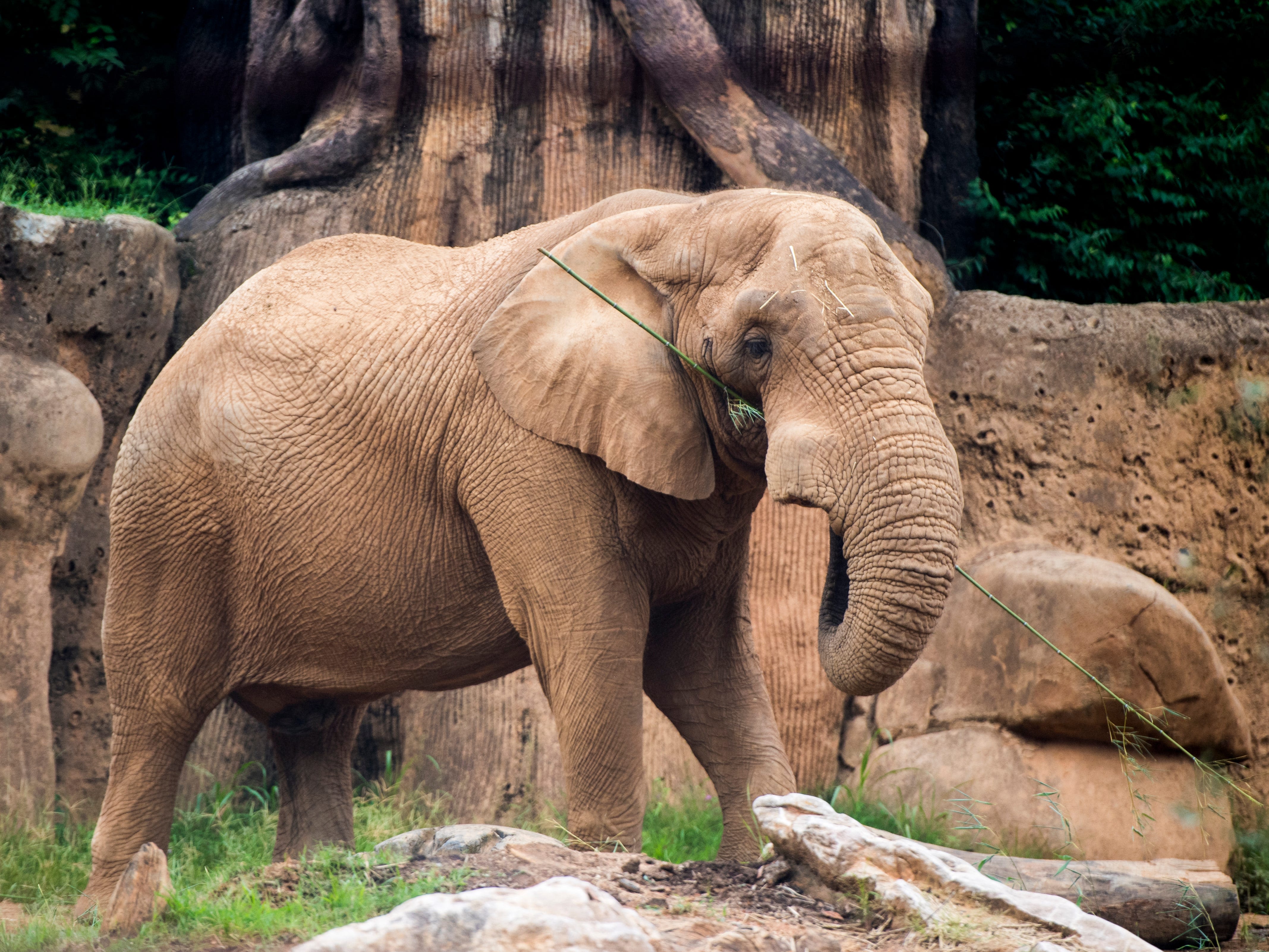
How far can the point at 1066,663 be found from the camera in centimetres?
652

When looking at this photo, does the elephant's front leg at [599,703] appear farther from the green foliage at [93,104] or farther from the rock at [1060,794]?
the green foliage at [93,104]

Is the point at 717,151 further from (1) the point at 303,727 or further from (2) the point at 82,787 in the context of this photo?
(2) the point at 82,787

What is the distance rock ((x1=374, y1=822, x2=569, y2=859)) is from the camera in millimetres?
3898

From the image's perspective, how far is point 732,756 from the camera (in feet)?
15.9

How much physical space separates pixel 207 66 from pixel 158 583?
441 cm

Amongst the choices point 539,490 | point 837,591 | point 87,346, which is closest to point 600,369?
point 539,490

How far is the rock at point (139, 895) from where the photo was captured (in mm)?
3621

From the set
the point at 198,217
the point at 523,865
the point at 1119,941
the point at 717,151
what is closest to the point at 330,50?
the point at 198,217

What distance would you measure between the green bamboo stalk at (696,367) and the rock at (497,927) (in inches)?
63.4

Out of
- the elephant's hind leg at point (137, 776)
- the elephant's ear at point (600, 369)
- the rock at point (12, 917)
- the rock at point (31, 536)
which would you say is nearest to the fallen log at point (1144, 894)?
the elephant's ear at point (600, 369)

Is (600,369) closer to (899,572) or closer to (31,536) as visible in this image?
(899,572)

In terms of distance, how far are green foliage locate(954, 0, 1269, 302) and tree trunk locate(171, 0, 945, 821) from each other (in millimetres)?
766

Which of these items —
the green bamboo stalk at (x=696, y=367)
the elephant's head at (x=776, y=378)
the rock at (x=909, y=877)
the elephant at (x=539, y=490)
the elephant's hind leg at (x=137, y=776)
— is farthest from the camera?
the elephant's hind leg at (x=137, y=776)

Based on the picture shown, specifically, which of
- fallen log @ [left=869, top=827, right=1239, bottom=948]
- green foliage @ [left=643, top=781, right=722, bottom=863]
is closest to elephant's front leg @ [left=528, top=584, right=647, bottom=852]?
green foliage @ [left=643, top=781, right=722, bottom=863]
